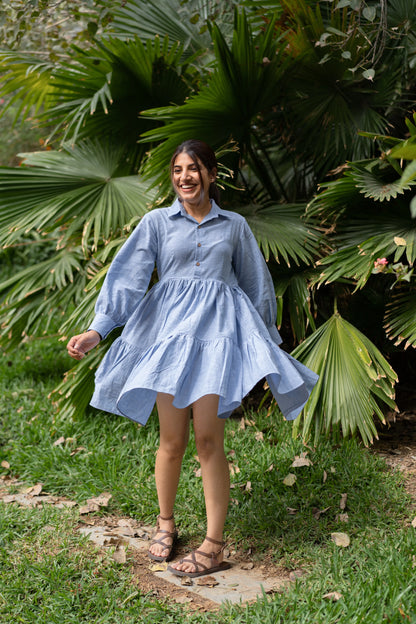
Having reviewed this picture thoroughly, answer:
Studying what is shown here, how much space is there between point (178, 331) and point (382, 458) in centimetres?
170

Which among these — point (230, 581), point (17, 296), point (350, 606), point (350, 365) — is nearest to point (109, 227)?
point (17, 296)

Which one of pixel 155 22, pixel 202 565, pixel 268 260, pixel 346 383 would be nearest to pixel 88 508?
pixel 202 565

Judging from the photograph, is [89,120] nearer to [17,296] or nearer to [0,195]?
[0,195]

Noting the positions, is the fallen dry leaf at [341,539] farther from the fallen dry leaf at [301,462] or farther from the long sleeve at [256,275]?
the long sleeve at [256,275]

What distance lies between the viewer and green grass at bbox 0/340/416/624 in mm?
2568

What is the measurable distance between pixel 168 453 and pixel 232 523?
66 centimetres

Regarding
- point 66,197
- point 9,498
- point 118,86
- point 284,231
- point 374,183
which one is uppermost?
point 118,86

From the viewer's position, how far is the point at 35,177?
450 cm

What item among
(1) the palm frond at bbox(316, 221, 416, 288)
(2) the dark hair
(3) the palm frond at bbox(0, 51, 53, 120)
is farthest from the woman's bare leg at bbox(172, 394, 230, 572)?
(3) the palm frond at bbox(0, 51, 53, 120)

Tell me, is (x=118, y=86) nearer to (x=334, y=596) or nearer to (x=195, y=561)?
(x=195, y=561)

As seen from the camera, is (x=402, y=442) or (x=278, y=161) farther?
(x=278, y=161)

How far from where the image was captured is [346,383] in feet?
11.5

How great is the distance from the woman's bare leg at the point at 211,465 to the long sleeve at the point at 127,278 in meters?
0.50

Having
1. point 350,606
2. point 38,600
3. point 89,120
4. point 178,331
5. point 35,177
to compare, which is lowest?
point 38,600
